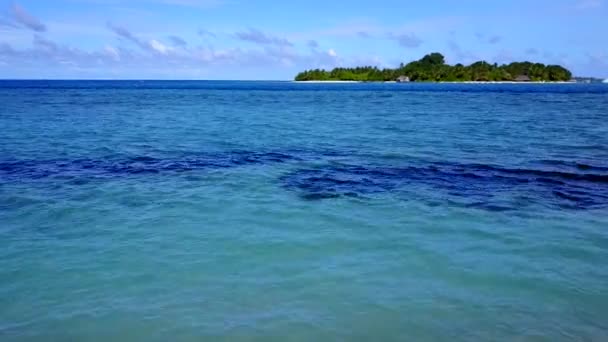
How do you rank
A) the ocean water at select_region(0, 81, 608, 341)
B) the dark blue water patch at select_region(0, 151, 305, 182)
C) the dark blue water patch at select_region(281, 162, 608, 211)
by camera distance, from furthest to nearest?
the dark blue water patch at select_region(0, 151, 305, 182), the dark blue water patch at select_region(281, 162, 608, 211), the ocean water at select_region(0, 81, 608, 341)

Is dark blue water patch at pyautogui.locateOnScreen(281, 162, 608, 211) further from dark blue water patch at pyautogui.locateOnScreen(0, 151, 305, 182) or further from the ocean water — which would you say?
dark blue water patch at pyautogui.locateOnScreen(0, 151, 305, 182)

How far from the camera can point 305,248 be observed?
9203 mm

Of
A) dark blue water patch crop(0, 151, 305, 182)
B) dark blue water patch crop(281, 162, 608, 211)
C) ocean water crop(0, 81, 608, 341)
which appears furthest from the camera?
dark blue water patch crop(0, 151, 305, 182)

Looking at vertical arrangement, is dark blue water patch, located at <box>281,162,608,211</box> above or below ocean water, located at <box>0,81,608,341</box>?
above

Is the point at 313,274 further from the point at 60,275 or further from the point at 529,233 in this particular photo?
the point at 529,233

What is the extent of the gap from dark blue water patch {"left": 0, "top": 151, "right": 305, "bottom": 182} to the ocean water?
0.35ft

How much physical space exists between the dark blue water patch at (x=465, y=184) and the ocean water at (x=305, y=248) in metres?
0.07

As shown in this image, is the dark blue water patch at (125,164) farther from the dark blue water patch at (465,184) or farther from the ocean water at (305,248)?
the dark blue water patch at (465,184)

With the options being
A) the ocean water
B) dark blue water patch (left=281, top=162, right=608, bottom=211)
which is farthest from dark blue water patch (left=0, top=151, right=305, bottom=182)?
dark blue water patch (left=281, top=162, right=608, bottom=211)

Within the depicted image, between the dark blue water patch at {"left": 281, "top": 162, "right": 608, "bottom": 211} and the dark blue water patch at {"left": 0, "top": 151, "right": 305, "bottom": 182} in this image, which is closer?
the dark blue water patch at {"left": 281, "top": 162, "right": 608, "bottom": 211}

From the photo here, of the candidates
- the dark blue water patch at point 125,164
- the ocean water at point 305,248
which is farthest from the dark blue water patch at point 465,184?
the dark blue water patch at point 125,164

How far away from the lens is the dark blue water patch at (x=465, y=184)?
12.4 m

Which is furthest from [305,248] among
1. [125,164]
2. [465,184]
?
[125,164]

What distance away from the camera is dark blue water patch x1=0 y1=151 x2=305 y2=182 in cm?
1622
